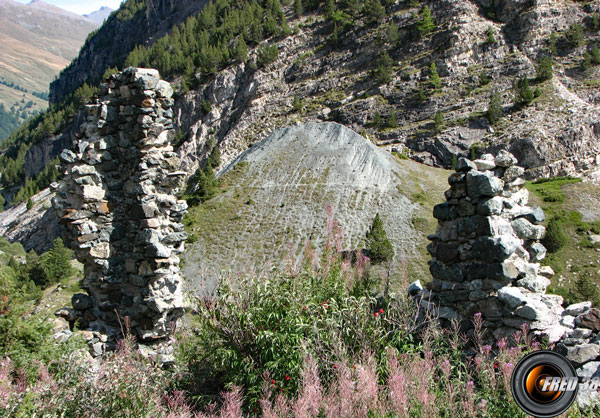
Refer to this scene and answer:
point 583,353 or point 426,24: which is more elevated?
point 426,24

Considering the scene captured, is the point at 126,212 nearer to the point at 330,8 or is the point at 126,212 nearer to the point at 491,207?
the point at 491,207

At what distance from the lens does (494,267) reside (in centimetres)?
551

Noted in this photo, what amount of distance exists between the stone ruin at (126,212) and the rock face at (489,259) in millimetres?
4356

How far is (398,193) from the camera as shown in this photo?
32594 millimetres

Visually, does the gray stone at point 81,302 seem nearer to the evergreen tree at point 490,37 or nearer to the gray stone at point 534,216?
the gray stone at point 534,216

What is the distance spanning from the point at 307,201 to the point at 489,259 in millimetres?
27426

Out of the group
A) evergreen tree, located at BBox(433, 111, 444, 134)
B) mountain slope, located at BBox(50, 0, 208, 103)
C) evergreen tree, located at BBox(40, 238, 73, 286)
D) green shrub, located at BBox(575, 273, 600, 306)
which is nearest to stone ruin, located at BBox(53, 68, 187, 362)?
green shrub, located at BBox(575, 273, 600, 306)

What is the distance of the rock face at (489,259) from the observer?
17.5 ft

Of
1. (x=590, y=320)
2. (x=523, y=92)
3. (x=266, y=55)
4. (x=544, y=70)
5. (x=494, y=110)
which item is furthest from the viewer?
(x=266, y=55)

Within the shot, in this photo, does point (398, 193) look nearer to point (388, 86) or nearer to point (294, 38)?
point (388, 86)

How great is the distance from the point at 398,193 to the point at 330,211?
27492 mm

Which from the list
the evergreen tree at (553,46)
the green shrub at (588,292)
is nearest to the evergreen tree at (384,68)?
the evergreen tree at (553,46)

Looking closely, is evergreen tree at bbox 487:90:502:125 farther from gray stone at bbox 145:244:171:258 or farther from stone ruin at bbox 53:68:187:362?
gray stone at bbox 145:244:171:258

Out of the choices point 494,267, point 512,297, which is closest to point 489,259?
point 494,267
